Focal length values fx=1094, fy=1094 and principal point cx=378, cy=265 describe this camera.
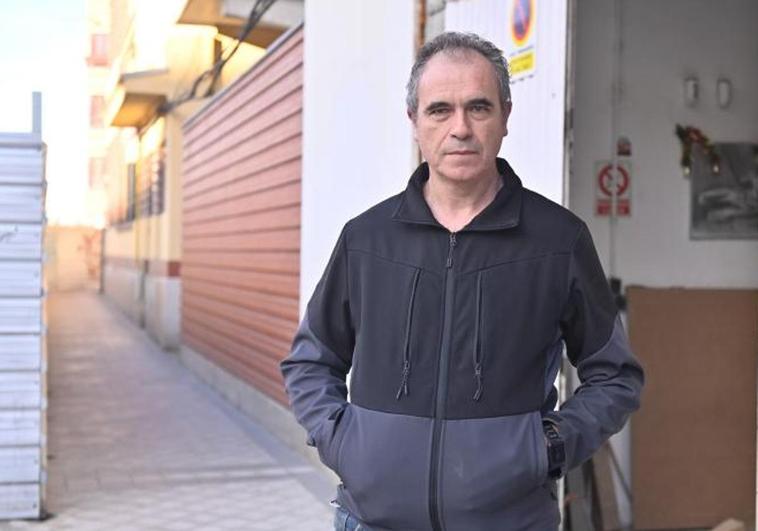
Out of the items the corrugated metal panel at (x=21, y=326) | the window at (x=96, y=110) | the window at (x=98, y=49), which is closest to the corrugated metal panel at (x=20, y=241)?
the corrugated metal panel at (x=21, y=326)

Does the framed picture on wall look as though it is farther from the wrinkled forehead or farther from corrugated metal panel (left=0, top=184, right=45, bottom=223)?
the wrinkled forehead

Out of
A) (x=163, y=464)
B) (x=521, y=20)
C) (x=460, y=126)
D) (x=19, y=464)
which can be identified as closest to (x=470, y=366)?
(x=460, y=126)

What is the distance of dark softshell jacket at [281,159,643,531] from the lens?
206 cm

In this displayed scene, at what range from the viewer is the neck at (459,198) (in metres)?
2.19

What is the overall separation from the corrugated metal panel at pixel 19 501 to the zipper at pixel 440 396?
15.6 ft

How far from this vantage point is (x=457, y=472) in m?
2.04

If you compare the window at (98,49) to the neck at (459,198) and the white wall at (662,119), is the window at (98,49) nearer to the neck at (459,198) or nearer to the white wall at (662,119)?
the white wall at (662,119)

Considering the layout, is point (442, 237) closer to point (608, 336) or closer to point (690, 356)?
point (608, 336)

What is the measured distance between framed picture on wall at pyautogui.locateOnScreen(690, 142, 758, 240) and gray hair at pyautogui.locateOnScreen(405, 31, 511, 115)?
3809mm

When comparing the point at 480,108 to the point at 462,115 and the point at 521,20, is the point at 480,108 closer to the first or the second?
the point at 462,115

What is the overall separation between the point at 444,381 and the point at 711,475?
4098 millimetres

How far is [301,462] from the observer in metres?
8.11

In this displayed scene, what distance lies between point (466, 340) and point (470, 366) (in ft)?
0.16

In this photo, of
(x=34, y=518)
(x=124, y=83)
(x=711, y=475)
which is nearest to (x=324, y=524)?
(x=34, y=518)
